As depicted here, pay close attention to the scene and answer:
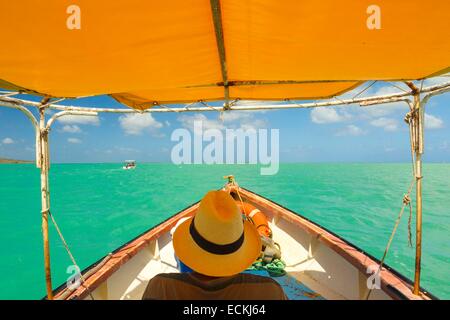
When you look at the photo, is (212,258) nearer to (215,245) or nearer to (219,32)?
(215,245)

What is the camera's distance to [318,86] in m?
3.02

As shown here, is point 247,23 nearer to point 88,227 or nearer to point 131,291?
point 131,291

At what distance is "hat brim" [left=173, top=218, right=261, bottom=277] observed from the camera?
4.80ft

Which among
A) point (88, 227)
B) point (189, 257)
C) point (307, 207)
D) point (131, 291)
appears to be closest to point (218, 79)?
point (189, 257)

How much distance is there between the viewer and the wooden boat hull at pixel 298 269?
8.44 ft

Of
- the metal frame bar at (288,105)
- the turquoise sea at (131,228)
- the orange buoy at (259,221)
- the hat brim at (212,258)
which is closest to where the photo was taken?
the hat brim at (212,258)

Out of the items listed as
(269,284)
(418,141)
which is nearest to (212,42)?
(269,284)

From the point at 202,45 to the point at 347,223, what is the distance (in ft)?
58.6

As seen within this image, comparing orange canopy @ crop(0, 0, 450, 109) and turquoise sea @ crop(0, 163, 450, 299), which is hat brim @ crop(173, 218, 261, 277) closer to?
orange canopy @ crop(0, 0, 450, 109)

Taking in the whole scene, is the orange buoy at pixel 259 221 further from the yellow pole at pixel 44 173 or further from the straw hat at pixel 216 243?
the yellow pole at pixel 44 173

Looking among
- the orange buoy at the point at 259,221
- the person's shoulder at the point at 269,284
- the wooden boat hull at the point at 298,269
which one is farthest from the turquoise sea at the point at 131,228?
the person's shoulder at the point at 269,284

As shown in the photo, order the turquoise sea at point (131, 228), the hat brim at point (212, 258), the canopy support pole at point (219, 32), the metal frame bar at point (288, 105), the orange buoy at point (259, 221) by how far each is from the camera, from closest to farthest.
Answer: the canopy support pole at point (219, 32), the hat brim at point (212, 258), the metal frame bar at point (288, 105), the orange buoy at point (259, 221), the turquoise sea at point (131, 228)

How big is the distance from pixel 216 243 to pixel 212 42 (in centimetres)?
149
